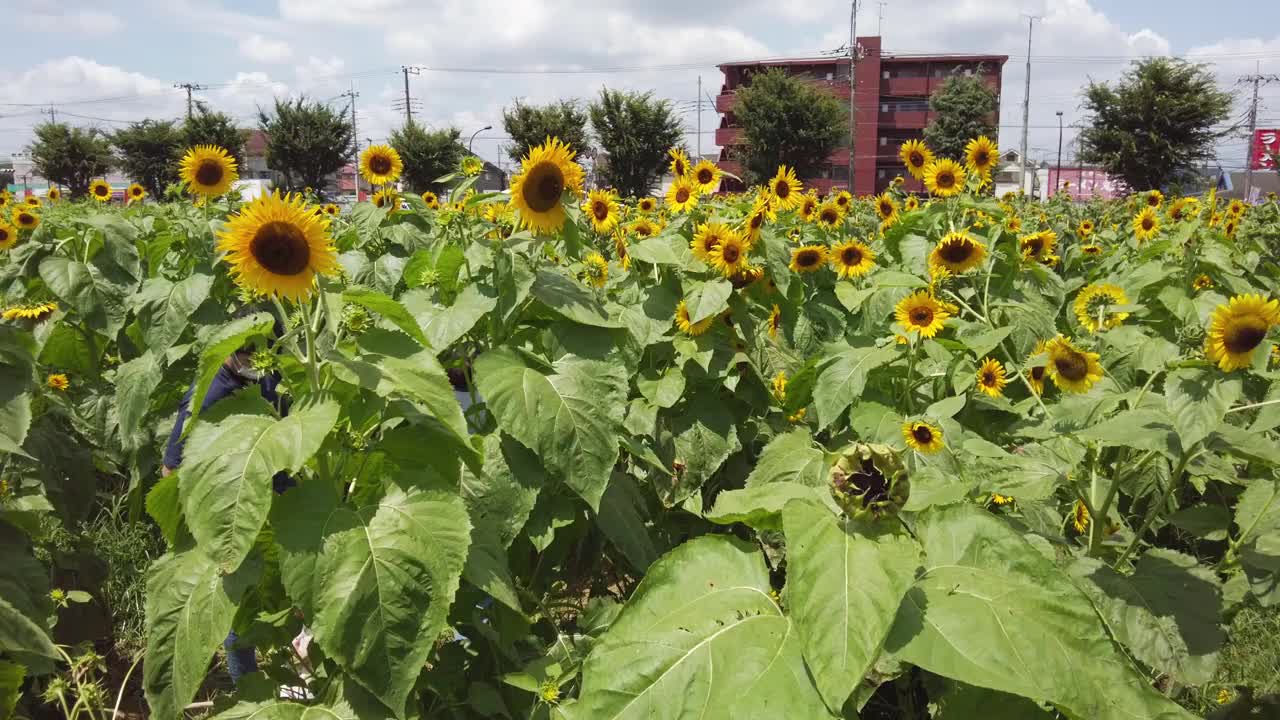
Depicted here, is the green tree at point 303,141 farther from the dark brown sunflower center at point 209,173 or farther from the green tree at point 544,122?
the dark brown sunflower center at point 209,173

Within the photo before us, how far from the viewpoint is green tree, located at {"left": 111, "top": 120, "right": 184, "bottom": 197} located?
38438 millimetres

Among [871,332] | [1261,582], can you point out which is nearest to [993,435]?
[871,332]

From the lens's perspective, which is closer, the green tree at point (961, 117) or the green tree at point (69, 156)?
the green tree at point (69, 156)

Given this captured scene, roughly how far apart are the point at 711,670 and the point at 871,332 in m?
2.88

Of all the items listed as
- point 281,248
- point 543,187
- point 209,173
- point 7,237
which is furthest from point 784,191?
point 7,237

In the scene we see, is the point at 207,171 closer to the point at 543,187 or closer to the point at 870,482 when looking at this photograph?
the point at 543,187

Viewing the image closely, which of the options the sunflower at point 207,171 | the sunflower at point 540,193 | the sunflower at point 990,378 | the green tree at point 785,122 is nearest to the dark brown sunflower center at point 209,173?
the sunflower at point 207,171

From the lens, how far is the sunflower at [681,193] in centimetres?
472

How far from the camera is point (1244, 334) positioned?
203 centimetres

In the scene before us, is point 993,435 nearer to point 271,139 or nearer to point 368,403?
point 368,403

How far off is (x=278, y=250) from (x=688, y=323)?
176 cm

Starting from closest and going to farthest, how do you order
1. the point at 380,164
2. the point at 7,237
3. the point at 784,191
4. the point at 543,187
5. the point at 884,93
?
the point at 543,187 < the point at 7,237 < the point at 784,191 < the point at 380,164 < the point at 884,93

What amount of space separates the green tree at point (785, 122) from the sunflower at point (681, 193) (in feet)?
121

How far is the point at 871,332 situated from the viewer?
403 cm
